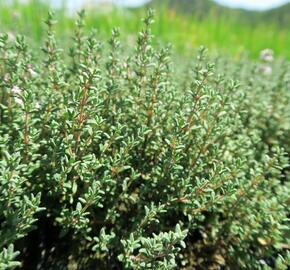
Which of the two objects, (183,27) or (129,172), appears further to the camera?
(183,27)

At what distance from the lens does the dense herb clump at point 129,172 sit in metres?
1.93

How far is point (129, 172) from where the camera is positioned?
7.62 feet

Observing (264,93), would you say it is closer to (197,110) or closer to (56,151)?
(197,110)

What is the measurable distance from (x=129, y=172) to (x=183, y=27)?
8325 mm

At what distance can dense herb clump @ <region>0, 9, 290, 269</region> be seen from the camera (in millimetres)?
1932

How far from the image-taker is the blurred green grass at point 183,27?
789 cm

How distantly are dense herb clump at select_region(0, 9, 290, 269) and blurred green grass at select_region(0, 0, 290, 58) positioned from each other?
17.6ft

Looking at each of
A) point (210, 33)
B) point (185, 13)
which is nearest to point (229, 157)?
point (210, 33)

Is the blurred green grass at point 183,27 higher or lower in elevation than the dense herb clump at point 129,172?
higher

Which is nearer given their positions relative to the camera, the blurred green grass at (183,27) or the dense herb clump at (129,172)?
the dense herb clump at (129,172)

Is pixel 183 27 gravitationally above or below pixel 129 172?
above

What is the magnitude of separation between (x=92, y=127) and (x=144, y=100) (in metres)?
0.48

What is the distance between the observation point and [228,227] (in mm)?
2324

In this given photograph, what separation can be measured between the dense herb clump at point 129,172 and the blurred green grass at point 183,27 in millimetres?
5350
